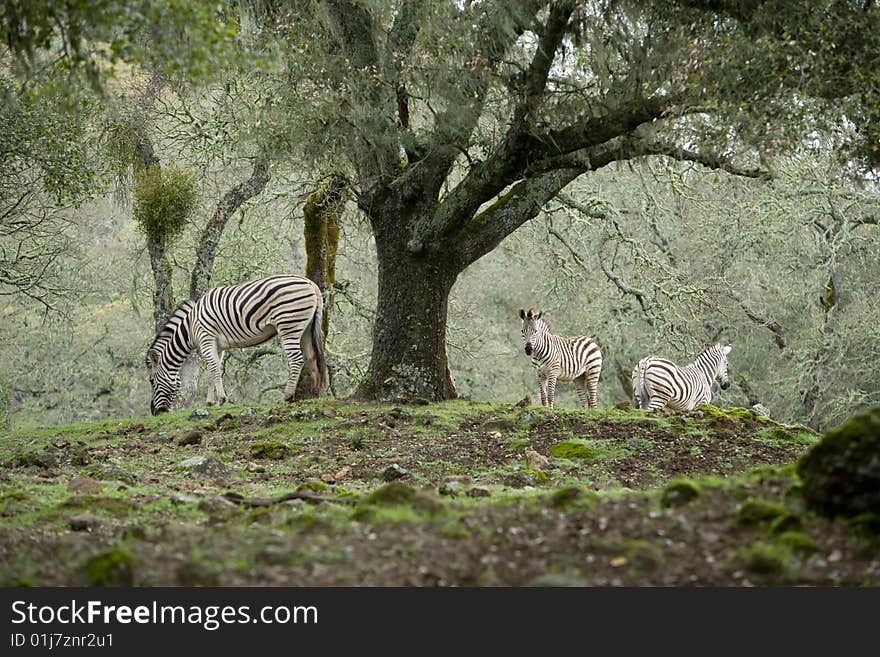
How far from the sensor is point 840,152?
1107 cm

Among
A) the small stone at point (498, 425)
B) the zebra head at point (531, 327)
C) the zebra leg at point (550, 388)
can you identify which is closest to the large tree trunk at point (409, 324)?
the small stone at point (498, 425)

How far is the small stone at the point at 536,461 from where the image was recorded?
11305 millimetres

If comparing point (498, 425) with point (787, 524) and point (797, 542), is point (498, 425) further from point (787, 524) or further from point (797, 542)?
point (797, 542)

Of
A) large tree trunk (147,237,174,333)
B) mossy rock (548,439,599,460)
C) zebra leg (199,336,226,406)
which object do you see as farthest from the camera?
large tree trunk (147,237,174,333)

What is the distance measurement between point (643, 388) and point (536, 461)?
8.46m

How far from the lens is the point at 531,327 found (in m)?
19.5

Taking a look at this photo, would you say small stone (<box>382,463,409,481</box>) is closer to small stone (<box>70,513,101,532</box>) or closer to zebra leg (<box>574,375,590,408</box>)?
small stone (<box>70,513,101,532</box>)

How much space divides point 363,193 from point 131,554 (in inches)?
422

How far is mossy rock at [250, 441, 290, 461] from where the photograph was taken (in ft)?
41.0

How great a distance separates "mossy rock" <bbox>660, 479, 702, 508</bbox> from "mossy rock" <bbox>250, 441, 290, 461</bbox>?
6757mm

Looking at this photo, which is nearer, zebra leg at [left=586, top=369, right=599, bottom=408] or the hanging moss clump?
the hanging moss clump

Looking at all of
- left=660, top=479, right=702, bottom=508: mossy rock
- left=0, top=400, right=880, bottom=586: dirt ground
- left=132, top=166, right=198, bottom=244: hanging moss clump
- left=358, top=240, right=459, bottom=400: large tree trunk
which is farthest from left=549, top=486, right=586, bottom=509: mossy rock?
left=132, top=166, right=198, bottom=244: hanging moss clump

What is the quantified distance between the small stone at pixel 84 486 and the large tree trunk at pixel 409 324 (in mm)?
6582

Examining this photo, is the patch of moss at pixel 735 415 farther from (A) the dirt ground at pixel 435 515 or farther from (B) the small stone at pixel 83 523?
(B) the small stone at pixel 83 523
